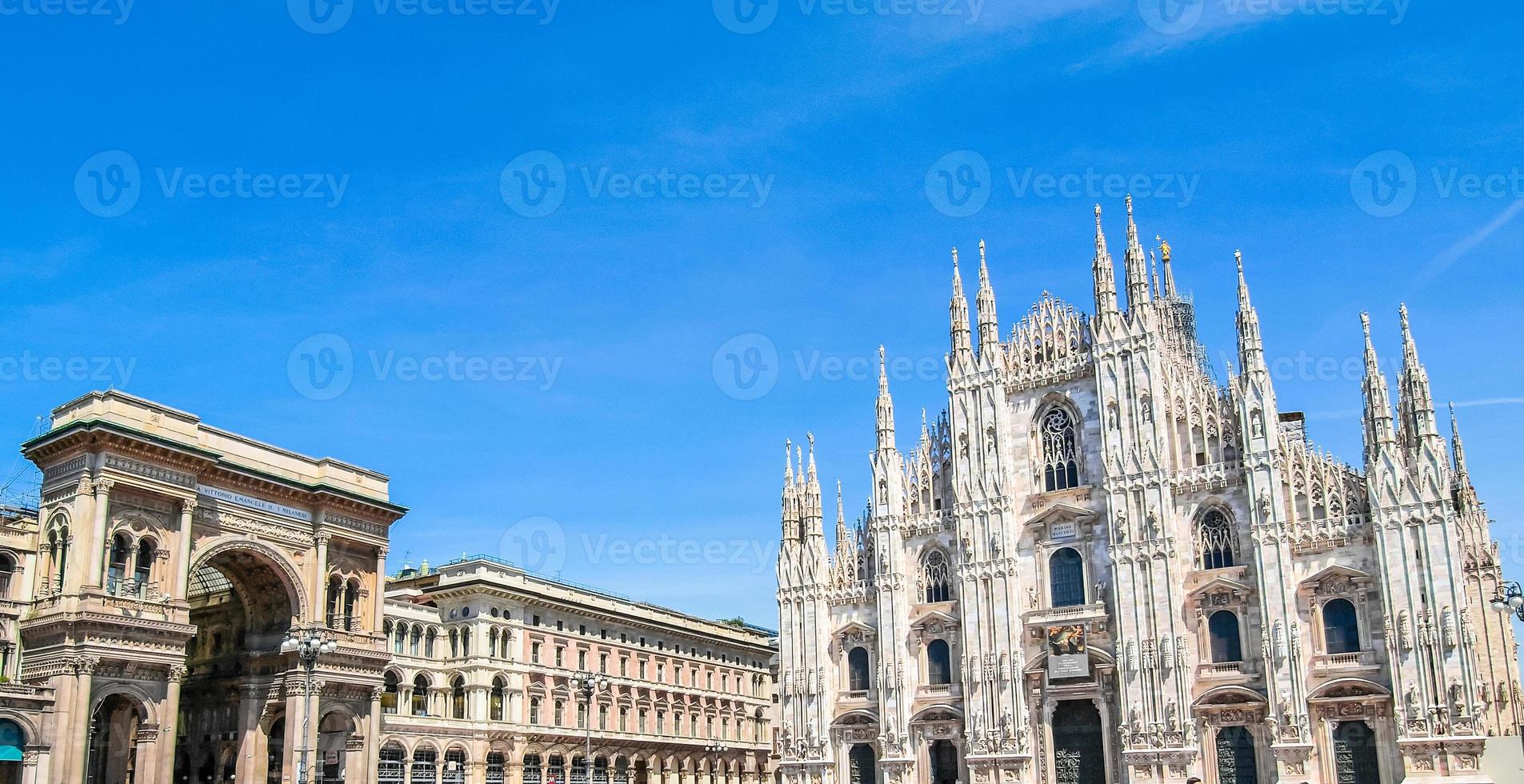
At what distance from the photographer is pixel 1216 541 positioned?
57.6 m

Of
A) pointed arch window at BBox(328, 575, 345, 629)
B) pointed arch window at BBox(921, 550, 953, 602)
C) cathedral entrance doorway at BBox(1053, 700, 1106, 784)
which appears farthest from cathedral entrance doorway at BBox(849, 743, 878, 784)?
pointed arch window at BBox(328, 575, 345, 629)

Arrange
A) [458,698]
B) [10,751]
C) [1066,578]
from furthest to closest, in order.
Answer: [458,698] → [1066,578] → [10,751]

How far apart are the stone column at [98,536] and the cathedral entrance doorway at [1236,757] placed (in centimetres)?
4368

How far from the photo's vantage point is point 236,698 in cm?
5272

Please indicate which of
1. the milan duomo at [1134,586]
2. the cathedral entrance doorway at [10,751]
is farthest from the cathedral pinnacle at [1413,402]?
the cathedral entrance doorway at [10,751]

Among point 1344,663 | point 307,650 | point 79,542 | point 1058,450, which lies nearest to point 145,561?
point 79,542

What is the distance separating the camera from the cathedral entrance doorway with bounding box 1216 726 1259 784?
54.5 m

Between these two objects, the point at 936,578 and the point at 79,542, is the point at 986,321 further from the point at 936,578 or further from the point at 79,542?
the point at 79,542

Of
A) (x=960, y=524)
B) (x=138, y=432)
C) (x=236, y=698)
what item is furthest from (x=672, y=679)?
(x=138, y=432)

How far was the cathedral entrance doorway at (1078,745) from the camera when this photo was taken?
58.5 metres

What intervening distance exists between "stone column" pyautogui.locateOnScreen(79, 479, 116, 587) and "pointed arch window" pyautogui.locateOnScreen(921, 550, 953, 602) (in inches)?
1439

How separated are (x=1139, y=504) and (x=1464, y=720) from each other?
597 inches

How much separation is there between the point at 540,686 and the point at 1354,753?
139 ft

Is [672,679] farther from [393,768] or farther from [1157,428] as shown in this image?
[1157,428]
